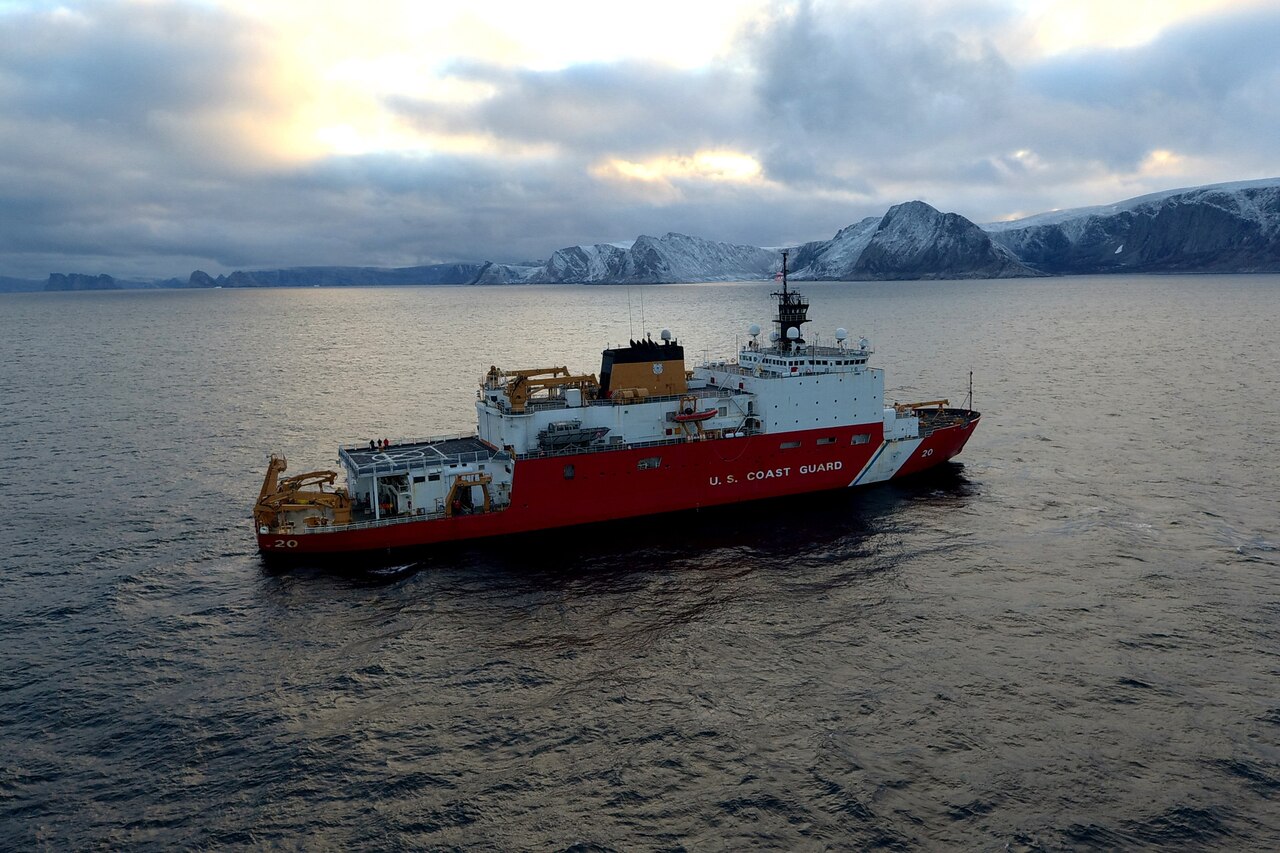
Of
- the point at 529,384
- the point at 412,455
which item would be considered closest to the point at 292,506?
the point at 412,455

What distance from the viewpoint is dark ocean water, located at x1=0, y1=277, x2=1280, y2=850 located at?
1839 cm

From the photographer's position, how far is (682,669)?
81.3 feet

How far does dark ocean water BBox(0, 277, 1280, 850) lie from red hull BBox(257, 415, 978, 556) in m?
1.31

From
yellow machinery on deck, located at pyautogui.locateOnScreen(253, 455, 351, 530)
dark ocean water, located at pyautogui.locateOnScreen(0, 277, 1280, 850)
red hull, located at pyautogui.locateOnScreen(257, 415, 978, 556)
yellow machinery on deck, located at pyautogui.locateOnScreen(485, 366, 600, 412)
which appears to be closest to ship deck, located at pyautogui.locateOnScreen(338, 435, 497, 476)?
yellow machinery on deck, located at pyautogui.locateOnScreen(253, 455, 351, 530)

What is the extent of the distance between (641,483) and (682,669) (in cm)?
1486

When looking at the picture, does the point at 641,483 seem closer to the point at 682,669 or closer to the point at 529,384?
the point at 529,384

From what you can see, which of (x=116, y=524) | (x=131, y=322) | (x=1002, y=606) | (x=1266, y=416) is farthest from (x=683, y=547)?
(x=131, y=322)

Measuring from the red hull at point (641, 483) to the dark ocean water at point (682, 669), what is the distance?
51.5 inches

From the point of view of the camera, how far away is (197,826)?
1800cm

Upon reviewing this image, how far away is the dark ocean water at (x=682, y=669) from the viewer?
18.4 meters

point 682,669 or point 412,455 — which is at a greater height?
point 412,455

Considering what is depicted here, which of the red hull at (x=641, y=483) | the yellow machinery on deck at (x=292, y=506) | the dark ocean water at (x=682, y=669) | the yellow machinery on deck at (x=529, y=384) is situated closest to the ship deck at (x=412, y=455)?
the yellow machinery on deck at (x=292, y=506)

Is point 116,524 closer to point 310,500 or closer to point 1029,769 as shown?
point 310,500

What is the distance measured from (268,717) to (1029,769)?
69.3 feet
